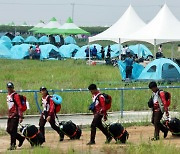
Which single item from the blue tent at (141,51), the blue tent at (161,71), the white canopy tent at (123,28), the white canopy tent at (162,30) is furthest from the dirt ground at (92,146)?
the blue tent at (141,51)

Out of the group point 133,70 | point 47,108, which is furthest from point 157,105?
point 133,70

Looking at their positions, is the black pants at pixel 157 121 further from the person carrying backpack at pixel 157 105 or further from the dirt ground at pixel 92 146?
the dirt ground at pixel 92 146

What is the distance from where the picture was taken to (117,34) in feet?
147

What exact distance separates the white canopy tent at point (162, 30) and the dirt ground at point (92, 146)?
19.0 meters

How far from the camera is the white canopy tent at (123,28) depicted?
147ft

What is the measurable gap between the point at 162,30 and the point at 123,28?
768 cm

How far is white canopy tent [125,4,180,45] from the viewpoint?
37.8 meters

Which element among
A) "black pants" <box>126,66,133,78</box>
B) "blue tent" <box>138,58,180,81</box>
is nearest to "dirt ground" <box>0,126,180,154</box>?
"blue tent" <box>138,58,180,81</box>

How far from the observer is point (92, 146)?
15516 mm

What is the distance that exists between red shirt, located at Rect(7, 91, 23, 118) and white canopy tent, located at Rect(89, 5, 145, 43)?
1127 inches

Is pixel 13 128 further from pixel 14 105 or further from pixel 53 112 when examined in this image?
pixel 53 112

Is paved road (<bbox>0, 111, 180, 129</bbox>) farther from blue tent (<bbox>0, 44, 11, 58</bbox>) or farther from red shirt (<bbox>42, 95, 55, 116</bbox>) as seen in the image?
blue tent (<bbox>0, 44, 11, 58</bbox>)

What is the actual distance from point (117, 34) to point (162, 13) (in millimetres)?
5195

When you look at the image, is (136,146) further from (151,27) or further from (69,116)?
(151,27)
